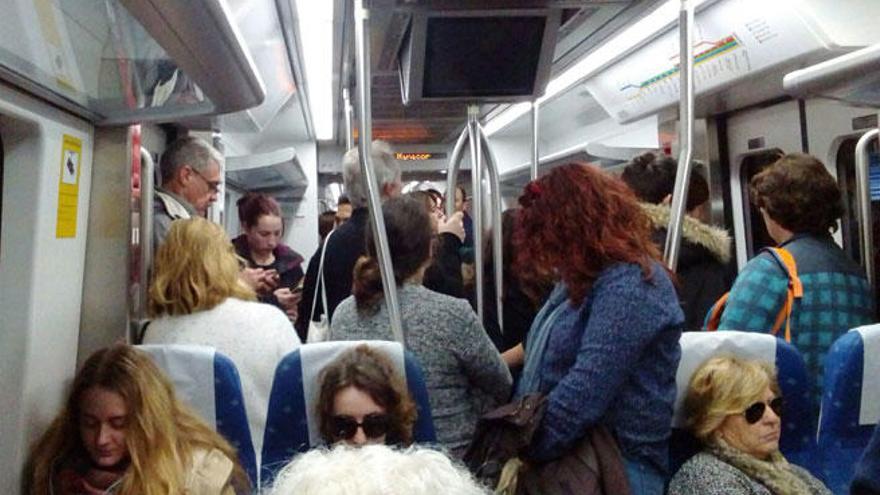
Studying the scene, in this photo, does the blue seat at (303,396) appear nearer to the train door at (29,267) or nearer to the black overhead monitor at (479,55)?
the train door at (29,267)

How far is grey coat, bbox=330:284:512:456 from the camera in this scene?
93.8 inches

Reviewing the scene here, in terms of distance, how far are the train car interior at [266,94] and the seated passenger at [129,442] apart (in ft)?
0.47

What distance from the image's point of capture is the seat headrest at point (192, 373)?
7.07ft

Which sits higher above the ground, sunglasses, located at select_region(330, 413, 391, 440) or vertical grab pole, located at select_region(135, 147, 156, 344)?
vertical grab pole, located at select_region(135, 147, 156, 344)

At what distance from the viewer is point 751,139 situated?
15.6 feet

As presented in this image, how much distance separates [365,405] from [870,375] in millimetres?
1267

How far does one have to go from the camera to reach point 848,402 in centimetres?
225

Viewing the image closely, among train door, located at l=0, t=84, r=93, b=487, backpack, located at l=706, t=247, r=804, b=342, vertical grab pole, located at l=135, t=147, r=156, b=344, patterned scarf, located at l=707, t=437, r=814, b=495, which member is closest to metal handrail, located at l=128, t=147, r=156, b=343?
vertical grab pole, located at l=135, t=147, r=156, b=344

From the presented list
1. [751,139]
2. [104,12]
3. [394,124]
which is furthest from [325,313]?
[394,124]

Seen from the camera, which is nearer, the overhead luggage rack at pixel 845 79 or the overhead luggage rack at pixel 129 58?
the overhead luggage rack at pixel 129 58

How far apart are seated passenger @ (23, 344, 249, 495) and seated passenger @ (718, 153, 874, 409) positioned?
5.00ft

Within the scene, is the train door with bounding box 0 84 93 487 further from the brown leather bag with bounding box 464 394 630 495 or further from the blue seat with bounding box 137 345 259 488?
the brown leather bag with bounding box 464 394 630 495

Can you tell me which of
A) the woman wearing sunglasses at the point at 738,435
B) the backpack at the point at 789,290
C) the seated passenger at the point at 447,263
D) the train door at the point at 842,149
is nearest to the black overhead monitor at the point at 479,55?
the seated passenger at the point at 447,263

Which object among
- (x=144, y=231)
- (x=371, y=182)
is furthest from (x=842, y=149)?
(x=144, y=231)
